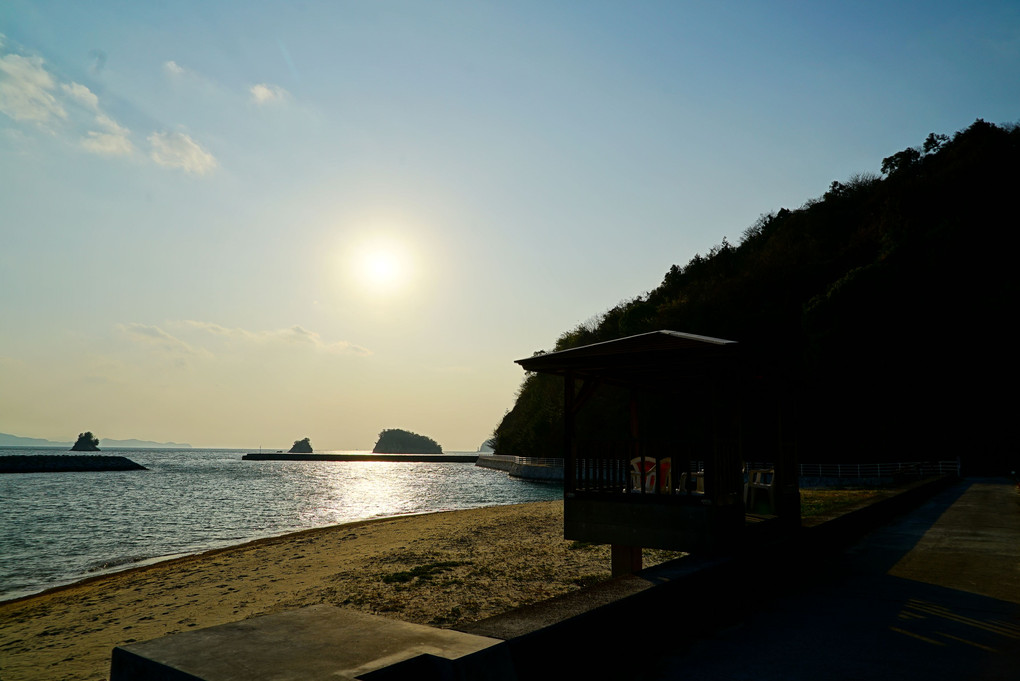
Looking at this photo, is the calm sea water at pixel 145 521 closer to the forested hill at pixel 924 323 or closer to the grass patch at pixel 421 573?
the grass patch at pixel 421 573

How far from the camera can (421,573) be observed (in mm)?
14914

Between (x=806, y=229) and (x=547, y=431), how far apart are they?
44388mm

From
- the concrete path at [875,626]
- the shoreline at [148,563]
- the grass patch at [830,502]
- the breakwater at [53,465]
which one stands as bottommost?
the breakwater at [53,465]

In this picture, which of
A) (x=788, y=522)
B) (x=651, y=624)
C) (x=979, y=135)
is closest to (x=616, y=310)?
(x=979, y=135)

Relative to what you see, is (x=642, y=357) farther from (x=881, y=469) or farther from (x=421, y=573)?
(x=881, y=469)

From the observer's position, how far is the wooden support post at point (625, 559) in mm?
10133

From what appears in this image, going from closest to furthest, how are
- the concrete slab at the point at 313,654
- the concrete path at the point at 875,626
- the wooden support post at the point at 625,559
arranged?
the concrete slab at the point at 313,654 → the concrete path at the point at 875,626 → the wooden support post at the point at 625,559

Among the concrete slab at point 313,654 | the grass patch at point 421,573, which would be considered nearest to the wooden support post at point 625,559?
the grass patch at point 421,573

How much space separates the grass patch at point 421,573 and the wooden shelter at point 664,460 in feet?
18.2

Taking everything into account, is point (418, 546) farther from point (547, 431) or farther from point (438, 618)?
point (547, 431)

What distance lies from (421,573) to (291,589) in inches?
121

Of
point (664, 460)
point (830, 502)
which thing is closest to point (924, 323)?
point (830, 502)

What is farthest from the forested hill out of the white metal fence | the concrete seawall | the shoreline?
the shoreline

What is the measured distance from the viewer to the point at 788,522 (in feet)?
35.9
